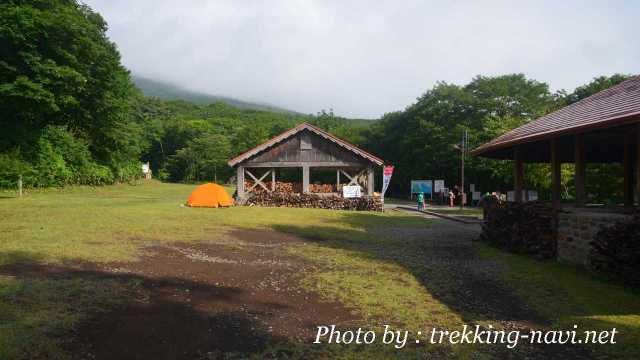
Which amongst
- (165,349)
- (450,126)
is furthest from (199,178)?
(165,349)

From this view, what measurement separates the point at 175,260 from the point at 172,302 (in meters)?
3.00

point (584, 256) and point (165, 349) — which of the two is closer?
point (165, 349)

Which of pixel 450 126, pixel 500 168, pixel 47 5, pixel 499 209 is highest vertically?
pixel 47 5

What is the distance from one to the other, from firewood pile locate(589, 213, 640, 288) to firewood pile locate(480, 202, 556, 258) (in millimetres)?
1887

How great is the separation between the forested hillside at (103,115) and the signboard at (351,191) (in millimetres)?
11393

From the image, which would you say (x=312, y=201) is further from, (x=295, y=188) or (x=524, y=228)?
(x=524, y=228)

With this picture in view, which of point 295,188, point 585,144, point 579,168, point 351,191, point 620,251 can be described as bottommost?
point 620,251

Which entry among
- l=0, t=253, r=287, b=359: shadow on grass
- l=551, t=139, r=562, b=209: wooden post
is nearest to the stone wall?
l=551, t=139, r=562, b=209: wooden post

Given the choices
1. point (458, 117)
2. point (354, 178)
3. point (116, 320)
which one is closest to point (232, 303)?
point (116, 320)

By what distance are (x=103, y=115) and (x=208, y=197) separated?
1120cm

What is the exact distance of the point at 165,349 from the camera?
450 centimetres

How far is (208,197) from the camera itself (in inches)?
920

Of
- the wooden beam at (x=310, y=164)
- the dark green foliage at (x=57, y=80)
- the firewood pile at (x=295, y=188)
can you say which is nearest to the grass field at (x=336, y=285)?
the wooden beam at (x=310, y=164)

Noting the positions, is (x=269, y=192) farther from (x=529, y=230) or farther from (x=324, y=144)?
(x=529, y=230)
